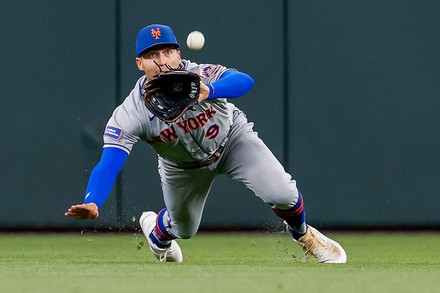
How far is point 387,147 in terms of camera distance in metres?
10.0

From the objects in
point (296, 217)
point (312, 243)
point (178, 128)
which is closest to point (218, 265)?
point (296, 217)

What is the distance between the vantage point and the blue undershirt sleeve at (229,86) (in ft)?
21.2

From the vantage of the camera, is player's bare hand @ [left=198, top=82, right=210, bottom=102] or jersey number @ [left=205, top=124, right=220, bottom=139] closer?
player's bare hand @ [left=198, top=82, right=210, bottom=102]

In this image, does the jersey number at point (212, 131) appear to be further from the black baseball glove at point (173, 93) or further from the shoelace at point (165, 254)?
the shoelace at point (165, 254)

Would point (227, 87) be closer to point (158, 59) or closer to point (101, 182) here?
point (158, 59)

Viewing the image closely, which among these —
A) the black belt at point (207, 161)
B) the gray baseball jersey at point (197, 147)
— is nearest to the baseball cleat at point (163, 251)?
the gray baseball jersey at point (197, 147)

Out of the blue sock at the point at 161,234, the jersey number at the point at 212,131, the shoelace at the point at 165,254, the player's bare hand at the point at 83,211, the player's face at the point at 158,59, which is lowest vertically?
the shoelace at the point at 165,254

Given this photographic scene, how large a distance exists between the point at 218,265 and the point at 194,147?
0.68 meters

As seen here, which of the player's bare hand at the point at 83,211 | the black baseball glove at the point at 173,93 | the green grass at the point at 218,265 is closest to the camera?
the green grass at the point at 218,265

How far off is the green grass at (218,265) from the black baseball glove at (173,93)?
32.1 inches

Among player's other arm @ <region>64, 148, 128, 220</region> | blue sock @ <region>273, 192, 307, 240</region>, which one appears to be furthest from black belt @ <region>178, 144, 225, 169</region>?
player's other arm @ <region>64, 148, 128, 220</region>

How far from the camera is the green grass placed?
5.16 metres

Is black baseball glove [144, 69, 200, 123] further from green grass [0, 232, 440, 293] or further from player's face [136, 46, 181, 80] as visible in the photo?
green grass [0, 232, 440, 293]

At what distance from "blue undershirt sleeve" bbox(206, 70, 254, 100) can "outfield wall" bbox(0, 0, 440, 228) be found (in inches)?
130
